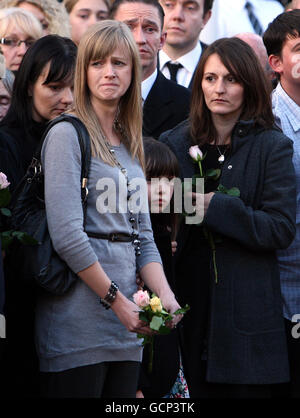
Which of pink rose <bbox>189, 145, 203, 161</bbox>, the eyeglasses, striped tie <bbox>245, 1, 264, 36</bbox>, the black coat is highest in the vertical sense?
striped tie <bbox>245, 1, 264, 36</bbox>

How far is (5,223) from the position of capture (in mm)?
3656

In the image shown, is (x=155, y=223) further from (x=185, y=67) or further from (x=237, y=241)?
(x=185, y=67)

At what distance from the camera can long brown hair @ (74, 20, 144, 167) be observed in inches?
141

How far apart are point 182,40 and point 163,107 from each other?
1.26 meters

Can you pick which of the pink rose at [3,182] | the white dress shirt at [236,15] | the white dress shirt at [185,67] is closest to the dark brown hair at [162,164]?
the pink rose at [3,182]

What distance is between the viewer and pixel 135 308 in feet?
11.2

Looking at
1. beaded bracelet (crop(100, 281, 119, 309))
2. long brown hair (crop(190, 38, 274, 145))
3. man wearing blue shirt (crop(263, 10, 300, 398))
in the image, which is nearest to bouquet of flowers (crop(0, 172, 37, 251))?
beaded bracelet (crop(100, 281, 119, 309))

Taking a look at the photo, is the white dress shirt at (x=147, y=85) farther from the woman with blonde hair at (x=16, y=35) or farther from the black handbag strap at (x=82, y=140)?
the black handbag strap at (x=82, y=140)

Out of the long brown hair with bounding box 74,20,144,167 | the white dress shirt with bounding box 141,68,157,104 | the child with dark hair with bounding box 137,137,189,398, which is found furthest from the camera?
the white dress shirt with bounding box 141,68,157,104

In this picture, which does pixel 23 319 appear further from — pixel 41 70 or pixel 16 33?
pixel 16 33

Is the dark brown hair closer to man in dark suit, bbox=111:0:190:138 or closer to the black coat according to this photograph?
the black coat

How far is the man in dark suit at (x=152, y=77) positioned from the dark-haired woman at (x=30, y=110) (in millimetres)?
897

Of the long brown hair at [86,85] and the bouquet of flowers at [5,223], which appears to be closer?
the bouquet of flowers at [5,223]

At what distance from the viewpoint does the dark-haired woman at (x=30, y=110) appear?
3.79m
